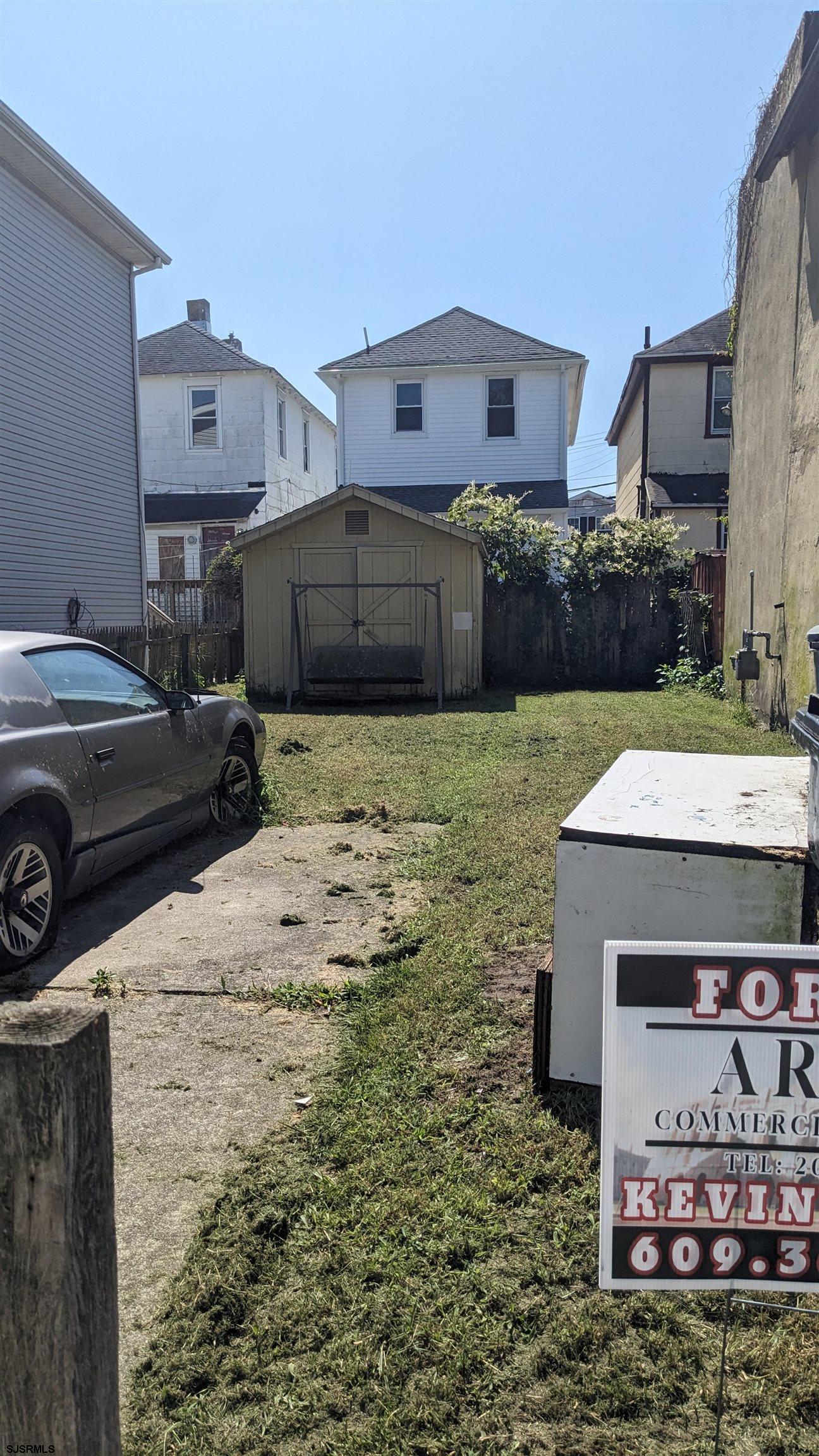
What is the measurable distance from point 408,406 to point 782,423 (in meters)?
14.5

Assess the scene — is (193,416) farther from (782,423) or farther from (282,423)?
(782,423)

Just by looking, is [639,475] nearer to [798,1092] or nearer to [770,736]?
[770,736]

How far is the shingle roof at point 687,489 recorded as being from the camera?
2273 cm

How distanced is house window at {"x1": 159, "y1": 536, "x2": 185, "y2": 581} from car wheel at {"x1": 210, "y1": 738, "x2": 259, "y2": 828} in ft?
60.6

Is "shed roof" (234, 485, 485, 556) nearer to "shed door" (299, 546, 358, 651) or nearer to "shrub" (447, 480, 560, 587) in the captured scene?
"shed door" (299, 546, 358, 651)

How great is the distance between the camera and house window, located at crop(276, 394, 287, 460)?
1072 inches

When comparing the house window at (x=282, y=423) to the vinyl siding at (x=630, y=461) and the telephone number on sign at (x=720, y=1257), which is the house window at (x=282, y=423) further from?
the telephone number on sign at (x=720, y=1257)

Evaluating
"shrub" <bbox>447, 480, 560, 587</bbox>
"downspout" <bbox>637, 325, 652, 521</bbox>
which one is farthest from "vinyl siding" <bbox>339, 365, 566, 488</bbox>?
"shrub" <bbox>447, 480, 560, 587</bbox>

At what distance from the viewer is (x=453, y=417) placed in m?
23.5

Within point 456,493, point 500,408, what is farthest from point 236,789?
point 500,408

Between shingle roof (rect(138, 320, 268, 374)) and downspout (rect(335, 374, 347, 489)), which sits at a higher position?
shingle roof (rect(138, 320, 268, 374))

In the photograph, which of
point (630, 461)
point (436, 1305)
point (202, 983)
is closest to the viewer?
point (436, 1305)

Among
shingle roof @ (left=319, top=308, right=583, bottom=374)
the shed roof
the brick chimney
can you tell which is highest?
the brick chimney

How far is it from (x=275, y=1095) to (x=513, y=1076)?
0.76 metres
